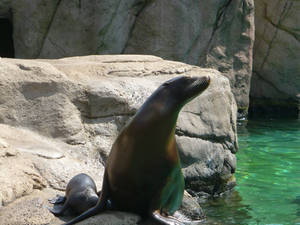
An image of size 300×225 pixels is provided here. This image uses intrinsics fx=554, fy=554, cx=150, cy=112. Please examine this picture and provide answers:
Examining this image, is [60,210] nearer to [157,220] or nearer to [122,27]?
[157,220]

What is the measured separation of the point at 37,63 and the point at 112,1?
4.87 meters

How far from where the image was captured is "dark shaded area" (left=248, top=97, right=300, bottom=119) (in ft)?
40.7

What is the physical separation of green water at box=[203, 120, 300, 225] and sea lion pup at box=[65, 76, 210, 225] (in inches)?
59.8

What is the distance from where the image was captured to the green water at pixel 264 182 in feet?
18.1

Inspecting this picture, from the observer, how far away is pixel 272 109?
12617mm

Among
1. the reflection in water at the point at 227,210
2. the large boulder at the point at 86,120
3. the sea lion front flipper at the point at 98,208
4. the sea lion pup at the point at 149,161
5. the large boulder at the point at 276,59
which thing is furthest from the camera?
the large boulder at the point at 276,59

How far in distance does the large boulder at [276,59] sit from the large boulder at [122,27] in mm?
1794

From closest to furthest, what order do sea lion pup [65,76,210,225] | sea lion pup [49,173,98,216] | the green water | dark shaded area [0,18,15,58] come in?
sea lion pup [65,76,210,225], sea lion pup [49,173,98,216], the green water, dark shaded area [0,18,15,58]

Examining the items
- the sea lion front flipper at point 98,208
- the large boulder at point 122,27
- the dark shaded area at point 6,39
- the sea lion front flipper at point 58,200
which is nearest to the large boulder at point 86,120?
the sea lion front flipper at point 58,200

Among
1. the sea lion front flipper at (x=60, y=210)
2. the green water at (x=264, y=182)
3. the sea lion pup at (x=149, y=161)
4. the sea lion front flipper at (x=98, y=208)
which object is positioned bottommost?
the green water at (x=264, y=182)

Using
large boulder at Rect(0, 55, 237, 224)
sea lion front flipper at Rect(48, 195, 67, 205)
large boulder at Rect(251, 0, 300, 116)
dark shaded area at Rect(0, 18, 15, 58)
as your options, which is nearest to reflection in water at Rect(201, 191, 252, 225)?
large boulder at Rect(0, 55, 237, 224)

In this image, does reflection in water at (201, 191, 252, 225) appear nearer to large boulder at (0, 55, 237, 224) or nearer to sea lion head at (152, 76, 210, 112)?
large boulder at (0, 55, 237, 224)

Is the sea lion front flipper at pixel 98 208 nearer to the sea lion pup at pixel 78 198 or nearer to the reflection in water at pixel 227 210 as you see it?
the sea lion pup at pixel 78 198

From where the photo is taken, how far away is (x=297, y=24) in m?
12.3
